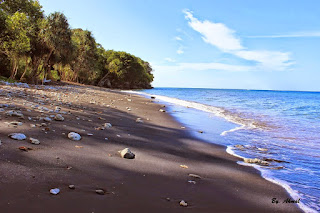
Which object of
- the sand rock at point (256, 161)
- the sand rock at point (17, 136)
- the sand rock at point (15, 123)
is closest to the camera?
the sand rock at point (17, 136)

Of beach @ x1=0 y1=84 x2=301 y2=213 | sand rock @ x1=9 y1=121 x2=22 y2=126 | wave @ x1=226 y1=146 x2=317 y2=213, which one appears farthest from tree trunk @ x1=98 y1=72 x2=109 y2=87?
wave @ x1=226 y1=146 x2=317 y2=213

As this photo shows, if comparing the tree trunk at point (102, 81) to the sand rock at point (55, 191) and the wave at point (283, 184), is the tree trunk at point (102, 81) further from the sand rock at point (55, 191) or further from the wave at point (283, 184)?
the sand rock at point (55, 191)

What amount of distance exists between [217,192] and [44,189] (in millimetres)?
2584

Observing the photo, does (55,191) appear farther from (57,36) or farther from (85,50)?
(85,50)

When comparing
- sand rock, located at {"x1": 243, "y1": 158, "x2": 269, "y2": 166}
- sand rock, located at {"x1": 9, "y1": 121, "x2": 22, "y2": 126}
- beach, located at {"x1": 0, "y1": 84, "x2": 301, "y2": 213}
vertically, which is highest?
sand rock, located at {"x1": 9, "y1": 121, "x2": 22, "y2": 126}

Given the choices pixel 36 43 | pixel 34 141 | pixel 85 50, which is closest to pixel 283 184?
pixel 34 141

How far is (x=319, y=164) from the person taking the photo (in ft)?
19.8

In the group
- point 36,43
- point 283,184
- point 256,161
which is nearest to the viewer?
point 283,184

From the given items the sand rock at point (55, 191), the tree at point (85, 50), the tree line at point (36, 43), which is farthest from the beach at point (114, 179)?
the tree at point (85, 50)

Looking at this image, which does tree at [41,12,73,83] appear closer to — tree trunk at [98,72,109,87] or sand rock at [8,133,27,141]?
sand rock at [8,133,27,141]

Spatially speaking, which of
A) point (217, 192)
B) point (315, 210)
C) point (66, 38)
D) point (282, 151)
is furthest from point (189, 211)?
point (66, 38)

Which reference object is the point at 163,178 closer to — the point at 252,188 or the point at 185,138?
the point at 252,188

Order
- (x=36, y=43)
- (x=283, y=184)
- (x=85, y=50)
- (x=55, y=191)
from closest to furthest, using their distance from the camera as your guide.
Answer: (x=55, y=191)
(x=283, y=184)
(x=36, y=43)
(x=85, y=50)

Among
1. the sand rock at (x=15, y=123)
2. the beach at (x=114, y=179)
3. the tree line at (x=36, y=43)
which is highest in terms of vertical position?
the tree line at (x=36, y=43)
